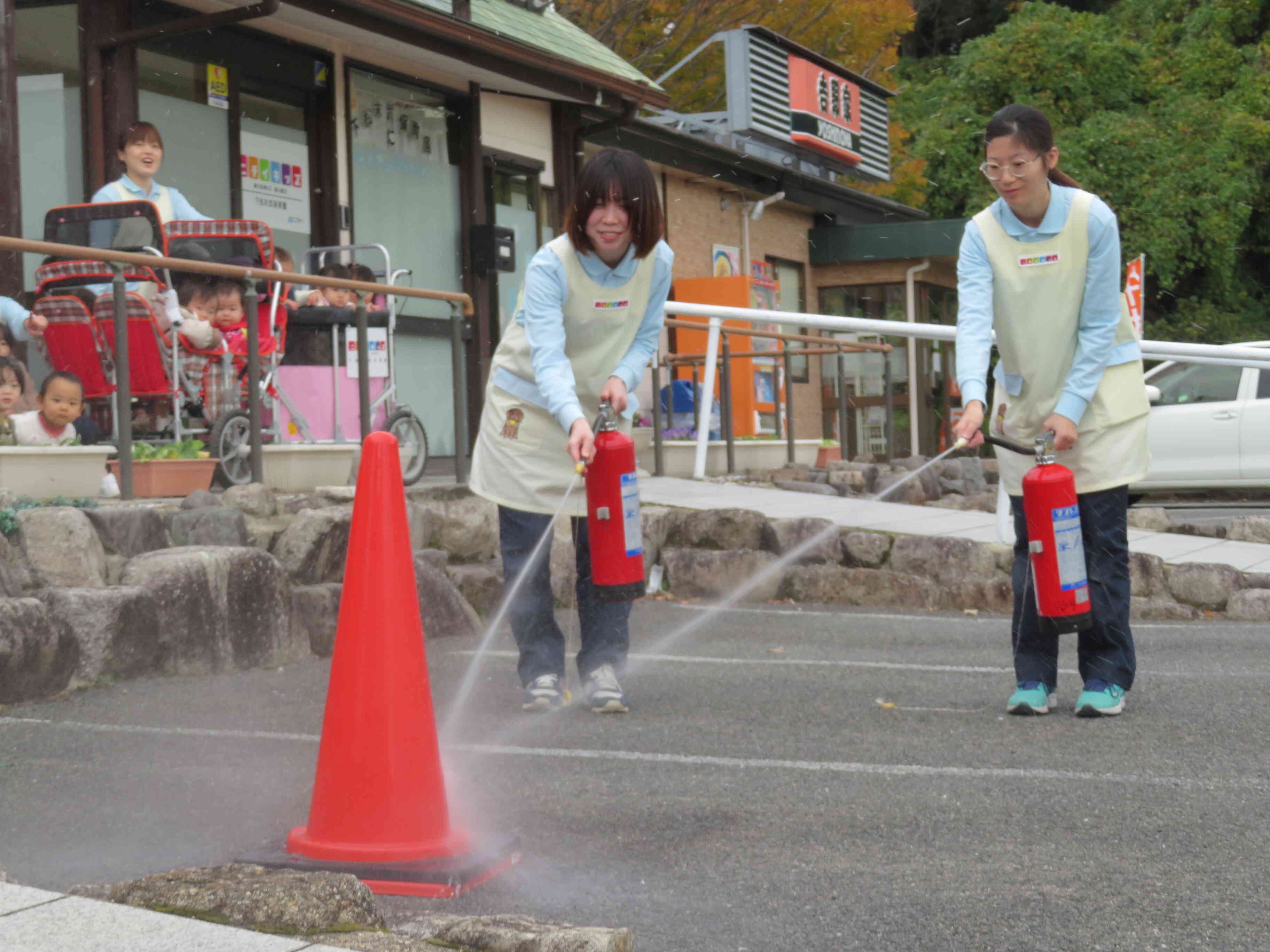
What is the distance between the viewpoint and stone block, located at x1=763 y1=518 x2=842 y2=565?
320 inches

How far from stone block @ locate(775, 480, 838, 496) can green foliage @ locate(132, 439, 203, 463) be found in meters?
4.61

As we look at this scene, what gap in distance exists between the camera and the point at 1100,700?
4582 millimetres

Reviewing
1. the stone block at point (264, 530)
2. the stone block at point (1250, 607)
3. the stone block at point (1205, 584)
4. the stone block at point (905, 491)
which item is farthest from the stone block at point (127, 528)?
the stone block at point (905, 491)

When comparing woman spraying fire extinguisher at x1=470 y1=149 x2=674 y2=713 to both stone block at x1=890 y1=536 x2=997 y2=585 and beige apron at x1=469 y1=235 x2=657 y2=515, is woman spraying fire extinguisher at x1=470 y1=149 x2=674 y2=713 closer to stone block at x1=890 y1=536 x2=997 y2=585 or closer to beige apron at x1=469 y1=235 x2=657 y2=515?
beige apron at x1=469 y1=235 x2=657 y2=515

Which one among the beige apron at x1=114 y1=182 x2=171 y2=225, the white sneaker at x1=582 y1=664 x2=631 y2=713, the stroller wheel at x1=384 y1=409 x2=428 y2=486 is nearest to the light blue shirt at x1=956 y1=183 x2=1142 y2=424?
the white sneaker at x1=582 y1=664 x2=631 y2=713

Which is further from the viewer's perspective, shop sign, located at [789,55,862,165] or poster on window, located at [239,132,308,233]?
shop sign, located at [789,55,862,165]

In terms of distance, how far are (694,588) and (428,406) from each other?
4.93 meters

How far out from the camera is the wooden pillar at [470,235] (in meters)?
12.8

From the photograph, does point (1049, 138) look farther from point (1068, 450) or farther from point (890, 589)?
point (890, 589)

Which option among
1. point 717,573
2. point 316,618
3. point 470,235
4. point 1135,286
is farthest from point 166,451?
point 1135,286

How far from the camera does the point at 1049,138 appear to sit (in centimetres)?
447

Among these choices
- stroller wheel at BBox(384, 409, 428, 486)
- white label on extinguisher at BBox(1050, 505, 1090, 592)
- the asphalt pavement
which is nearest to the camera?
the asphalt pavement

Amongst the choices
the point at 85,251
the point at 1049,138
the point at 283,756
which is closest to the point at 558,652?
the point at 283,756

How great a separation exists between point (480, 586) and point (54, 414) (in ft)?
6.75
